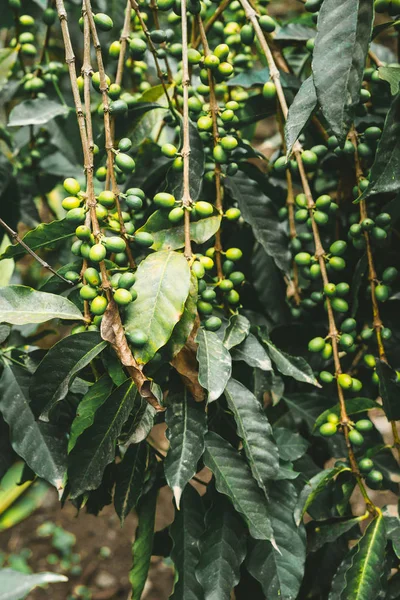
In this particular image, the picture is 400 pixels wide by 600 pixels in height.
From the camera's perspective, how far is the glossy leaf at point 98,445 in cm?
70

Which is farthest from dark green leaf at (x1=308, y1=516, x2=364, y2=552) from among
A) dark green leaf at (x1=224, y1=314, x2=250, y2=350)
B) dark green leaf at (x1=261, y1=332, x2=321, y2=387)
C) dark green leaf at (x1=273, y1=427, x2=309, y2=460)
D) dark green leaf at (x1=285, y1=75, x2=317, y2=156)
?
dark green leaf at (x1=285, y1=75, x2=317, y2=156)

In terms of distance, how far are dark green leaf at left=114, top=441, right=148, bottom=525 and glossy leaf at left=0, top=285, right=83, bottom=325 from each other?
0.23 meters

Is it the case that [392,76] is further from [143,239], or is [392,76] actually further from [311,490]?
[311,490]

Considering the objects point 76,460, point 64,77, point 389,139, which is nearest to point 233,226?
point 389,139

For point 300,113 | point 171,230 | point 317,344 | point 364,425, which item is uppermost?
point 300,113

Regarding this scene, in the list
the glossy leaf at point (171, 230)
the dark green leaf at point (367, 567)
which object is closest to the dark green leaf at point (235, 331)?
the glossy leaf at point (171, 230)

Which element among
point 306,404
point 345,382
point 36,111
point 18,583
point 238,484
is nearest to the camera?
point 18,583

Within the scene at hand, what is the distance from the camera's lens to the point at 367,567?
758mm

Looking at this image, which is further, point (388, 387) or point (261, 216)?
point (261, 216)

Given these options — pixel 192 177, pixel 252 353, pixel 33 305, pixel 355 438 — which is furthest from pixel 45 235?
pixel 355 438

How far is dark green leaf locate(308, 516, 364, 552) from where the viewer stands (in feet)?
2.71

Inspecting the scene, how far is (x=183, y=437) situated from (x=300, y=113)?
1.48ft

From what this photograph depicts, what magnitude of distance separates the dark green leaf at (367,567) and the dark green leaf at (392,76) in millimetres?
623

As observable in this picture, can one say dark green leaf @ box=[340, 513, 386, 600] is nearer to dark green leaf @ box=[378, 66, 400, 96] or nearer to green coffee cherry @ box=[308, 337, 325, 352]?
green coffee cherry @ box=[308, 337, 325, 352]
